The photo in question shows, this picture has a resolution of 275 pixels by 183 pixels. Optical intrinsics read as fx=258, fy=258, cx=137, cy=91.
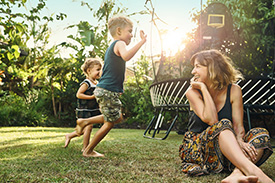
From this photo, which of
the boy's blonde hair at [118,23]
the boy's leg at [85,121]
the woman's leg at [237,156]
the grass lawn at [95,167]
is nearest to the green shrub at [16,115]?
the grass lawn at [95,167]

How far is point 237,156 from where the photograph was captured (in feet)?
4.24

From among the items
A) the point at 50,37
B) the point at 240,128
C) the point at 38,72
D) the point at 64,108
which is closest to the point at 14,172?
the point at 240,128

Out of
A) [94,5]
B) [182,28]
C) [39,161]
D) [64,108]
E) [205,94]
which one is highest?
[94,5]

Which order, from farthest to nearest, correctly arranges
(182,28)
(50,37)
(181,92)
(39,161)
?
(50,37) < (182,28) < (181,92) < (39,161)

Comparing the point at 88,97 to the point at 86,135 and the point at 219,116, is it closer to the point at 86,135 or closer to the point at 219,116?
the point at 86,135

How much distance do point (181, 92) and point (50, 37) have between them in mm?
6507

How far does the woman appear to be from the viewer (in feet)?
4.39

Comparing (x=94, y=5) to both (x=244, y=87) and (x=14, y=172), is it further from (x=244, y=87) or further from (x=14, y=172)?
(x=14, y=172)

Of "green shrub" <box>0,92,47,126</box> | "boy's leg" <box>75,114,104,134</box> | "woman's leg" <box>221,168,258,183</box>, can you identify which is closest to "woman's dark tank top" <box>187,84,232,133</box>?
"woman's leg" <box>221,168,258,183</box>

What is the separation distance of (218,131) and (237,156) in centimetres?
16

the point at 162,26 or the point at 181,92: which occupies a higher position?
the point at 162,26

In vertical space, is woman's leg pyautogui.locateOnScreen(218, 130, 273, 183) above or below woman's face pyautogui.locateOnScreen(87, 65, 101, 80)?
below

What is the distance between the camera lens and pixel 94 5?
7348 millimetres

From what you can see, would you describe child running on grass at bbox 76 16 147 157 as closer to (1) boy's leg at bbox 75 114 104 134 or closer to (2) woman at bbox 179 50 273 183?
(1) boy's leg at bbox 75 114 104 134
